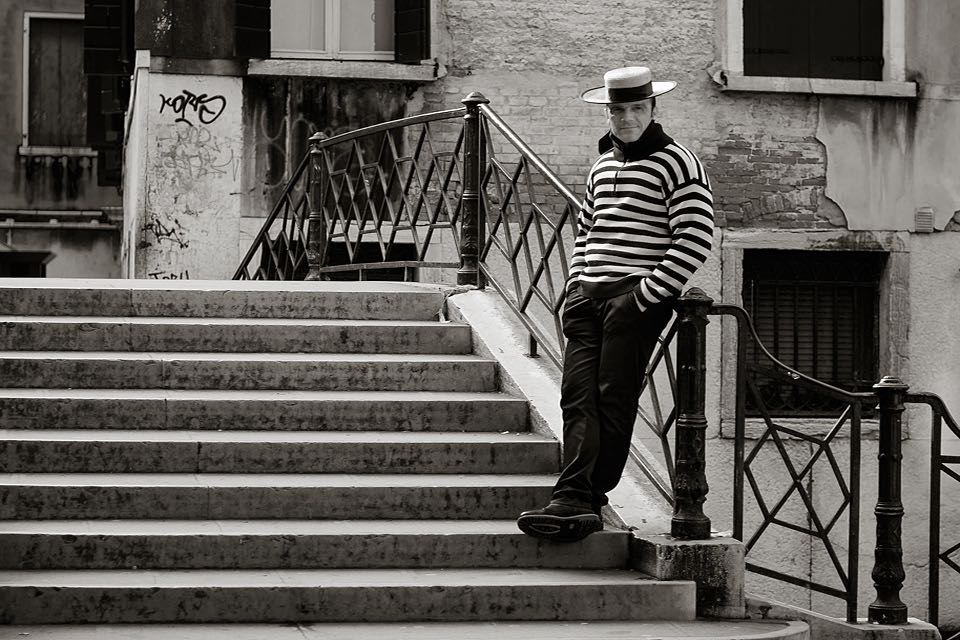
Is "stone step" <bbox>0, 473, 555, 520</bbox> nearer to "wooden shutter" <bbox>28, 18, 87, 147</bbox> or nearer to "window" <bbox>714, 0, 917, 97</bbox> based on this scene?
"window" <bbox>714, 0, 917, 97</bbox>

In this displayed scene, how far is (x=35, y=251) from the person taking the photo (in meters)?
18.8

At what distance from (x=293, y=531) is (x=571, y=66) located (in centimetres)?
700

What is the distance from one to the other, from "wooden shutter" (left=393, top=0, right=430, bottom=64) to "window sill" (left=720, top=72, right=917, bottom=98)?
92.9 inches

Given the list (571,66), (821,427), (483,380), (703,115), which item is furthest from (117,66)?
(483,380)

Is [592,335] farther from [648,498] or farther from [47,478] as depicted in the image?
[47,478]

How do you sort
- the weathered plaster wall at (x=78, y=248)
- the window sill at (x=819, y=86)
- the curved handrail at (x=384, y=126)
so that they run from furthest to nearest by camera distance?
the weathered plaster wall at (x=78, y=248) → the window sill at (x=819, y=86) → the curved handrail at (x=384, y=126)

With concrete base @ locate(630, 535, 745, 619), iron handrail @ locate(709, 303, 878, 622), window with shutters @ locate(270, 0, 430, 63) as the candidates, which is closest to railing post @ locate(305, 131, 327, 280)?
window with shutters @ locate(270, 0, 430, 63)

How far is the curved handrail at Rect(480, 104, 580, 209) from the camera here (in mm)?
6949

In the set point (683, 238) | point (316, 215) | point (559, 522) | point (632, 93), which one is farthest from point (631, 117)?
point (316, 215)

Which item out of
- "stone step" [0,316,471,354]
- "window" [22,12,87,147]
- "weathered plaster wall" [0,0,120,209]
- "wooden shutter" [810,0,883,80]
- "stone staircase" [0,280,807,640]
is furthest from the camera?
"window" [22,12,87,147]

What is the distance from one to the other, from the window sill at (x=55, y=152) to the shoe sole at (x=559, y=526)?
1468 centimetres

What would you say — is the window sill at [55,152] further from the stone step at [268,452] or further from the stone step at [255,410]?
the stone step at [268,452]

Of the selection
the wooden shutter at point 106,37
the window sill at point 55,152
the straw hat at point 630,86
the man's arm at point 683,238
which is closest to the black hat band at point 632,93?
the straw hat at point 630,86

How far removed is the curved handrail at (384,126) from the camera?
881 centimetres
